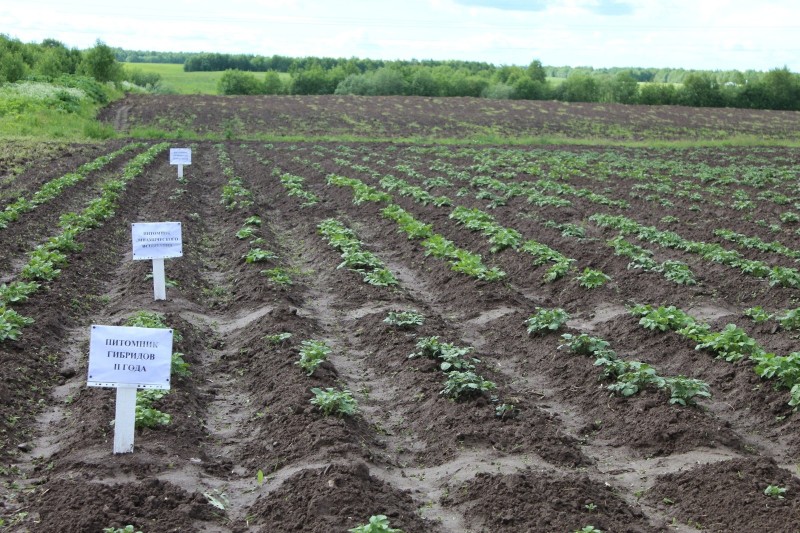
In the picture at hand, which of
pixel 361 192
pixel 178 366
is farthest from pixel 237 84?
pixel 178 366

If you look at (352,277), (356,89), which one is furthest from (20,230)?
(356,89)

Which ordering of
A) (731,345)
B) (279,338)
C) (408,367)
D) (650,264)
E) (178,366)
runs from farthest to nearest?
(650,264) < (279,338) < (731,345) < (408,367) < (178,366)

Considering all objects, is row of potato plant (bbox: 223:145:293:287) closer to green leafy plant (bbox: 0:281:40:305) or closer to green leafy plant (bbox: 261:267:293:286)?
green leafy plant (bbox: 261:267:293:286)

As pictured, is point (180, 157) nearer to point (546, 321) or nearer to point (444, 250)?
point (444, 250)

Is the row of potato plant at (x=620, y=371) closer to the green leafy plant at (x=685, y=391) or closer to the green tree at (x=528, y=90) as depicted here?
the green leafy plant at (x=685, y=391)

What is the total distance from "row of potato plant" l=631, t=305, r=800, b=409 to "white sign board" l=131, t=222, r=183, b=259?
6.08m

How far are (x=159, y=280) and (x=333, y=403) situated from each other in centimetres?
461

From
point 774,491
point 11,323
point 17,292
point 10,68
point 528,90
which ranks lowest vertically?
point 774,491

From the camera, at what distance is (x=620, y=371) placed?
866 cm

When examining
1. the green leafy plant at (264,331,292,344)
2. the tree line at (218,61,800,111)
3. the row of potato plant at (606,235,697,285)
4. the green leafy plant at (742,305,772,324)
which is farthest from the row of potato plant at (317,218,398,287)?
the tree line at (218,61,800,111)

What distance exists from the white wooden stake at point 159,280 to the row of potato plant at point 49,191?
19.4 feet

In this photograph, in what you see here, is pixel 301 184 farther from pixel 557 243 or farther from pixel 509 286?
pixel 509 286

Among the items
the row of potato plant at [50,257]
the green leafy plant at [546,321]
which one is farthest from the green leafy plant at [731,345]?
the row of potato plant at [50,257]

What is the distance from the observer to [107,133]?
1522 inches
